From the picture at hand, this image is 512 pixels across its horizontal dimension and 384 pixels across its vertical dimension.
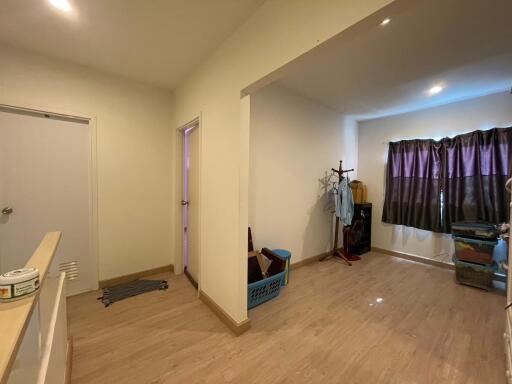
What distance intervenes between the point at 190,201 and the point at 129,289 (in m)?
1.22

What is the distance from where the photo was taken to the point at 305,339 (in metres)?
1.83

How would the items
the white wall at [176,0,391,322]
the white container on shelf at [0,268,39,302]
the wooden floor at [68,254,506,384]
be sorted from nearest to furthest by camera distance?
the white container on shelf at [0,268,39,302], the white wall at [176,0,391,322], the wooden floor at [68,254,506,384]

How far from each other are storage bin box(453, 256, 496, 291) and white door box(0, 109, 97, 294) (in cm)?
448

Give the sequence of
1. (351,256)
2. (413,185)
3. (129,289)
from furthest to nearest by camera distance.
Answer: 1. (351,256)
2. (413,185)
3. (129,289)

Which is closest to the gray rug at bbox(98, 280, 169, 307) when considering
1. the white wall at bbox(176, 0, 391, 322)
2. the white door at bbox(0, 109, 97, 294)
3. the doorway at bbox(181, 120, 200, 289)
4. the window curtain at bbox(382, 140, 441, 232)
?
the white door at bbox(0, 109, 97, 294)

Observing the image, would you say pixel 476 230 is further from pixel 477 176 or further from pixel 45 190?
pixel 45 190

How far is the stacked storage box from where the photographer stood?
2.69 m

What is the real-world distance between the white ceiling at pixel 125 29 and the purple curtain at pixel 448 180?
3421 mm

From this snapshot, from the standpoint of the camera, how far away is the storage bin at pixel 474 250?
8.81ft

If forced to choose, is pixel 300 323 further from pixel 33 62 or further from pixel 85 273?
pixel 33 62

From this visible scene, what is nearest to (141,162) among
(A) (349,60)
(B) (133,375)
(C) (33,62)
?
(C) (33,62)

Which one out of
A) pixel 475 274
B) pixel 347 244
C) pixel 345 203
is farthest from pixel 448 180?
pixel 347 244

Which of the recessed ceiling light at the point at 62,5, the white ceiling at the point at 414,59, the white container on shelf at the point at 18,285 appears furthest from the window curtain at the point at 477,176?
the recessed ceiling light at the point at 62,5

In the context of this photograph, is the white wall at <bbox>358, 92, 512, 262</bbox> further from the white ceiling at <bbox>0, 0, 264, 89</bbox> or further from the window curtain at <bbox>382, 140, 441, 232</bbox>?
the white ceiling at <bbox>0, 0, 264, 89</bbox>
